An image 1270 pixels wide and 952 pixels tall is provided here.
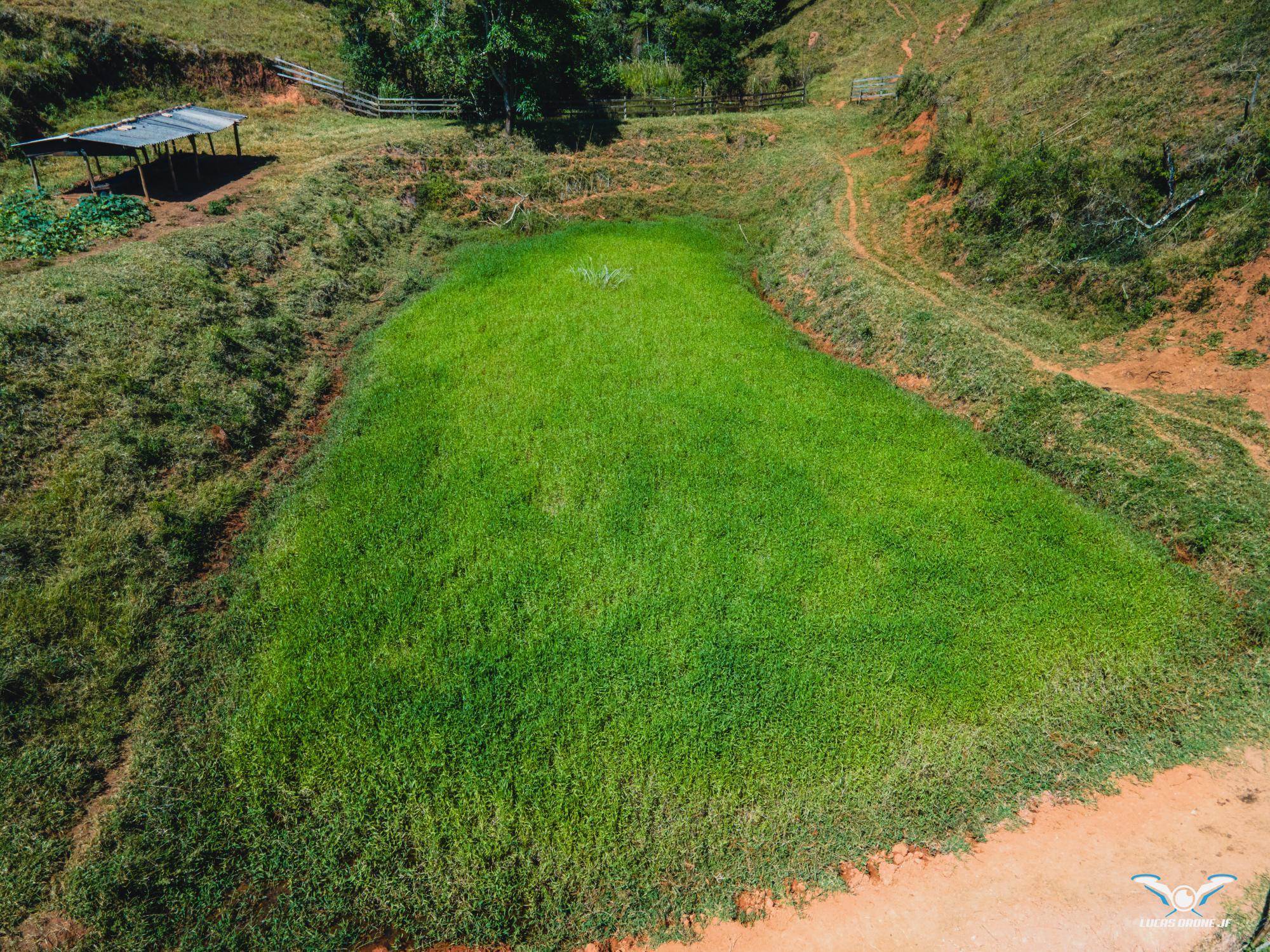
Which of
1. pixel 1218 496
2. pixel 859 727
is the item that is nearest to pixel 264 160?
pixel 859 727

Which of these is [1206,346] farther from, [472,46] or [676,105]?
[676,105]

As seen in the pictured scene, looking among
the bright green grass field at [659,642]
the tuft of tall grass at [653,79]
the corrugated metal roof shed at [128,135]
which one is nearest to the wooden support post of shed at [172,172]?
the corrugated metal roof shed at [128,135]

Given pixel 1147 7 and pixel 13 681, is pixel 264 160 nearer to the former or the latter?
pixel 13 681

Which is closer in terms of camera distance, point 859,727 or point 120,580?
point 859,727

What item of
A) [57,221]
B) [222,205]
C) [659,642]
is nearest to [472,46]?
[222,205]

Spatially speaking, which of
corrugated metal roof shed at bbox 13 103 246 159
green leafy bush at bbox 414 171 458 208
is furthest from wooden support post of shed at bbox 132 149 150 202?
green leafy bush at bbox 414 171 458 208

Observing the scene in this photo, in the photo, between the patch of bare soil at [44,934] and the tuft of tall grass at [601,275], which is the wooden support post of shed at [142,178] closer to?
the tuft of tall grass at [601,275]
